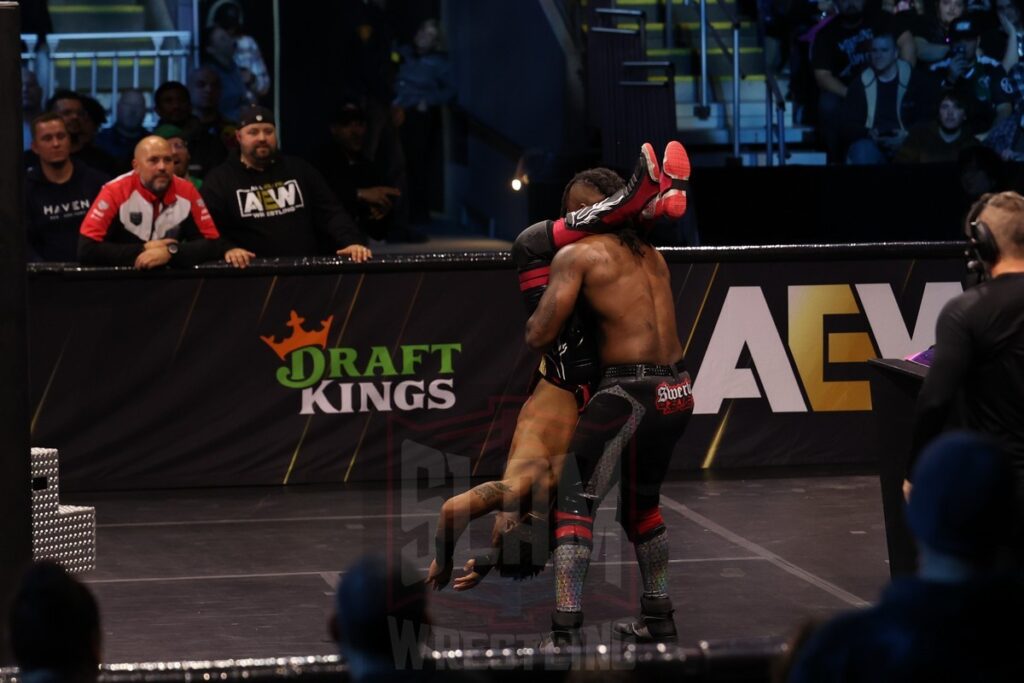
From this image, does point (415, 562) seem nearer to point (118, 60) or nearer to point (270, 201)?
point (270, 201)

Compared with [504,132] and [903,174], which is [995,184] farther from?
[504,132]

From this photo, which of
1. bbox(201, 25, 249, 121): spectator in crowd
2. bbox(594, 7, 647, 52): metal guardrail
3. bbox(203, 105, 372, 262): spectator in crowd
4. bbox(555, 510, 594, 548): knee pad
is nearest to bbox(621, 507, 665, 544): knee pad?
bbox(555, 510, 594, 548): knee pad

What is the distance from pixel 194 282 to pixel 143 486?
4.24 feet

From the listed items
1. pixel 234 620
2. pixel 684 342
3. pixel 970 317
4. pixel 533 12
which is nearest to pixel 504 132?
pixel 533 12

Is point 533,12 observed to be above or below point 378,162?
above

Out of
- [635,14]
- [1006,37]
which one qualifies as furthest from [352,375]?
[1006,37]

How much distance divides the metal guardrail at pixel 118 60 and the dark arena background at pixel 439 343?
6 centimetres

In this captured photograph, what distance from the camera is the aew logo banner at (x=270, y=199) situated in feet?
32.4

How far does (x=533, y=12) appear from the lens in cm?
1611

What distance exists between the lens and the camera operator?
16.6 feet

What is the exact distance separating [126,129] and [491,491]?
751cm

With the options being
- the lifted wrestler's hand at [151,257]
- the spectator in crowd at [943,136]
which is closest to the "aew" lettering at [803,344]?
the lifted wrestler's hand at [151,257]

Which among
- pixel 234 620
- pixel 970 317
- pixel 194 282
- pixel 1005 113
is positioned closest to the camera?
pixel 970 317

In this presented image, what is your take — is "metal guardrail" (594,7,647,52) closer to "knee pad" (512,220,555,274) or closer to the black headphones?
"knee pad" (512,220,555,274)
